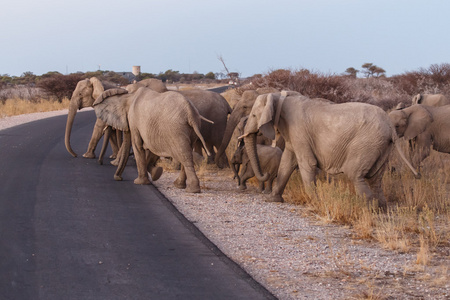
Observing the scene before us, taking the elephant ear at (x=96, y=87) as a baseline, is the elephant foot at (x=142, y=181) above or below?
below

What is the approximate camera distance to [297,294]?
6227 millimetres

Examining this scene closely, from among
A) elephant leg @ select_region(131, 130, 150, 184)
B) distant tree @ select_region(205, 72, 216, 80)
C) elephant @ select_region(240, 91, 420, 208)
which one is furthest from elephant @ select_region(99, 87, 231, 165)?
distant tree @ select_region(205, 72, 216, 80)

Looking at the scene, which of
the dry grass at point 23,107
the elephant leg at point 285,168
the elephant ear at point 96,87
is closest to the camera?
the elephant leg at point 285,168

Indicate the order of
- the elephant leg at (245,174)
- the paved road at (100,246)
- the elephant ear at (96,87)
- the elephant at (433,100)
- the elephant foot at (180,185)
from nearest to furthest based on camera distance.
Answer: the paved road at (100,246)
the elephant leg at (245,174)
the elephant foot at (180,185)
the elephant ear at (96,87)
the elephant at (433,100)

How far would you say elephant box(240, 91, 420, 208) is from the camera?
9586mm

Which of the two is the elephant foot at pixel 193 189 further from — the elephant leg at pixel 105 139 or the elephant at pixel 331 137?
the elephant leg at pixel 105 139

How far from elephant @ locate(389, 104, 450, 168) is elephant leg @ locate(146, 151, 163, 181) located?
492 centimetres

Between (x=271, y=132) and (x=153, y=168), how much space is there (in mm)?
2850

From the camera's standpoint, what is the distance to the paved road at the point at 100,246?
6.28 meters

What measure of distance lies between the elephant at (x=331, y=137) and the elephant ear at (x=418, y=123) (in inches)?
163

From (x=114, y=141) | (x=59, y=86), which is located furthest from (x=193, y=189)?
(x=59, y=86)

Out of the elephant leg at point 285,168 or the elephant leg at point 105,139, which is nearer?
the elephant leg at point 285,168

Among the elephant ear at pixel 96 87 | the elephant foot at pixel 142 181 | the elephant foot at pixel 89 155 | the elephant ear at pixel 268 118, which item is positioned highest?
the elephant ear at pixel 96 87

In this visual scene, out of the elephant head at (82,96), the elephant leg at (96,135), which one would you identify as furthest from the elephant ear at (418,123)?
the elephant head at (82,96)
